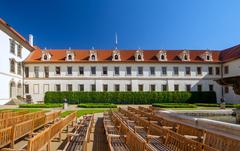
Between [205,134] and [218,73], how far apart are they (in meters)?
42.5

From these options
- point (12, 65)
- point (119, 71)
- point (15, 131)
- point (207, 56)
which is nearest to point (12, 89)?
point (12, 65)

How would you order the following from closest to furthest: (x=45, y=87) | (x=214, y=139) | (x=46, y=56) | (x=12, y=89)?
(x=214, y=139) → (x=12, y=89) → (x=45, y=87) → (x=46, y=56)

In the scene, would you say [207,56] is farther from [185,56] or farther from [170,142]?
[170,142]

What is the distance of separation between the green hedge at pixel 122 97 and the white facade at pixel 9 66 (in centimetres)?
472

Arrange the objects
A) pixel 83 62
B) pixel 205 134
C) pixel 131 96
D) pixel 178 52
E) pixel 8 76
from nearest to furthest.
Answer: pixel 205 134
pixel 8 76
pixel 131 96
pixel 83 62
pixel 178 52

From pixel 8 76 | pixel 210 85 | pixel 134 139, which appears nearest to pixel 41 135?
pixel 134 139

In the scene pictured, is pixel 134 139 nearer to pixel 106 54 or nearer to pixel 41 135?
pixel 41 135

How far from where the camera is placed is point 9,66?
3794 centimetres

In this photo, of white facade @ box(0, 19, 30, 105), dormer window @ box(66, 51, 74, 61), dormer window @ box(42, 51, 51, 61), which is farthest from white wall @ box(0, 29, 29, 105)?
dormer window @ box(66, 51, 74, 61)

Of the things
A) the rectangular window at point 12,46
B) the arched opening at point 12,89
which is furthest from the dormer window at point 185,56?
the arched opening at point 12,89

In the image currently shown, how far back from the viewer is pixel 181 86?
47000 millimetres

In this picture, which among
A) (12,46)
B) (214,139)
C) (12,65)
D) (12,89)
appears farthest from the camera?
(12,89)

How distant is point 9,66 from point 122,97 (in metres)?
16.6

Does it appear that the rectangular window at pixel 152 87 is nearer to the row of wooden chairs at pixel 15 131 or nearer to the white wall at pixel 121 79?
the white wall at pixel 121 79
